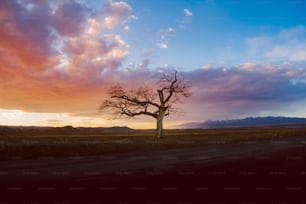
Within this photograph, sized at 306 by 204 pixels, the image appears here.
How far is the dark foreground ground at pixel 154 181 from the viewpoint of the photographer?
9602 mm

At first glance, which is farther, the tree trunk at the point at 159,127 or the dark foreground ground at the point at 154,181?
the tree trunk at the point at 159,127

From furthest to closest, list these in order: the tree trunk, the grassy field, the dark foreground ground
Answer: the tree trunk < the grassy field < the dark foreground ground

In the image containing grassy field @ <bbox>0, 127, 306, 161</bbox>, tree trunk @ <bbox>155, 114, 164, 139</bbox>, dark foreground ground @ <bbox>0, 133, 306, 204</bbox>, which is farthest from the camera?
tree trunk @ <bbox>155, 114, 164, 139</bbox>

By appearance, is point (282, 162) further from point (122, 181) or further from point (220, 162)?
point (122, 181)

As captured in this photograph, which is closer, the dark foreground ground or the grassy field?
the dark foreground ground

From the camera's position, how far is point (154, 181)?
461 inches

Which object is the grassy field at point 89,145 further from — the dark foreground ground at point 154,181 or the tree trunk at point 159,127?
the dark foreground ground at point 154,181

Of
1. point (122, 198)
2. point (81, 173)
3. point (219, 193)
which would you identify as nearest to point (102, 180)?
point (81, 173)

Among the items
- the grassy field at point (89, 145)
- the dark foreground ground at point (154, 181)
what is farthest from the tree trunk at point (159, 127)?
the dark foreground ground at point (154, 181)

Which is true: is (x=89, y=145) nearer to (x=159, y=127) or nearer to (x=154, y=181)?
(x=154, y=181)

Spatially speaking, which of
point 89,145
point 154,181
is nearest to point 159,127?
point 89,145

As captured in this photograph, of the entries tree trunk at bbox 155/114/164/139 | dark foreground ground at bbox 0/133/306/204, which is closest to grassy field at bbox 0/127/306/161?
tree trunk at bbox 155/114/164/139

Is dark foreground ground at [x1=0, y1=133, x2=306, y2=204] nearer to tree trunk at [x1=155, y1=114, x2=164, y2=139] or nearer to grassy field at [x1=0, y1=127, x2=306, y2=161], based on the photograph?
grassy field at [x1=0, y1=127, x2=306, y2=161]

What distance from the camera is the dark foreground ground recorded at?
9602 millimetres
